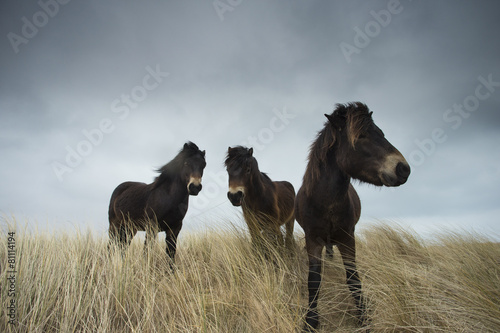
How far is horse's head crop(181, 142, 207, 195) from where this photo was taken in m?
5.08

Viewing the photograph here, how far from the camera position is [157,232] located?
204 inches

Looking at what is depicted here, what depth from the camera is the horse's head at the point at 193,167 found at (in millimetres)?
5082

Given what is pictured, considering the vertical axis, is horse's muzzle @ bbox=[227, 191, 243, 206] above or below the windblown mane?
below

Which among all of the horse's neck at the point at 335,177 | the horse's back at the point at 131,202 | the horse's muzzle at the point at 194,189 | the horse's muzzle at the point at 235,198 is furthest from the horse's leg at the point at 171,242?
the horse's neck at the point at 335,177

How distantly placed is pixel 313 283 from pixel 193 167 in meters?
2.98

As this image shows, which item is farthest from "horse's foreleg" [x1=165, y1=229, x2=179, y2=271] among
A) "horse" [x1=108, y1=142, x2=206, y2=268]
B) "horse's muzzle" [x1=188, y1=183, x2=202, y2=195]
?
"horse's muzzle" [x1=188, y1=183, x2=202, y2=195]

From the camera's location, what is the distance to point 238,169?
4.77 metres

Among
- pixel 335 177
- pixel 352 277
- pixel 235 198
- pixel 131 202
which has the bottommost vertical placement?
pixel 352 277

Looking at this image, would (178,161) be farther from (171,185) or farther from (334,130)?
(334,130)

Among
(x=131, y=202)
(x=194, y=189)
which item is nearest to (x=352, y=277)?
(x=194, y=189)

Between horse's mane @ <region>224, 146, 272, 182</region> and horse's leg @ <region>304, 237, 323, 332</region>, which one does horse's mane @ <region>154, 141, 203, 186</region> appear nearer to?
horse's mane @ <region>224, 146, 272, 182</region>

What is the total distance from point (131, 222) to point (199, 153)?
1.82 meters

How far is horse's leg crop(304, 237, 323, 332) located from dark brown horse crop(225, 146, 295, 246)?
1567mm

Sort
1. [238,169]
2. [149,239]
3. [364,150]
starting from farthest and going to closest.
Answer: [149,239], [238,169], [364,150]
